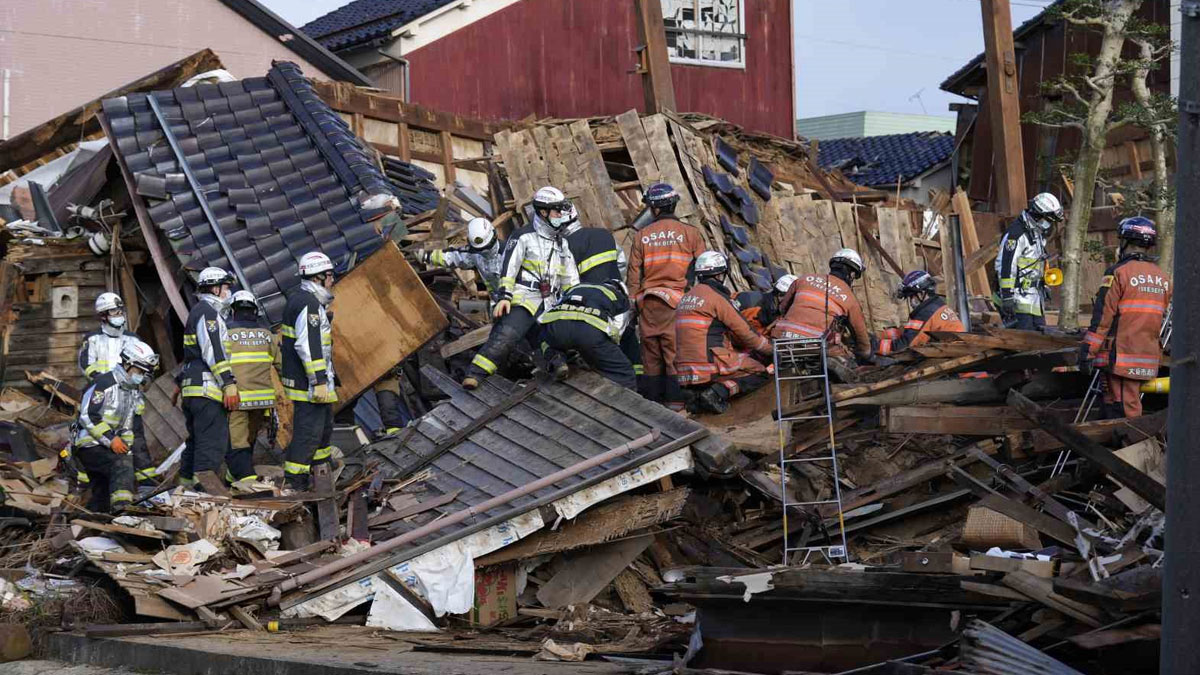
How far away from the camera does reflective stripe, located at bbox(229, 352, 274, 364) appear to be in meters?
12.5

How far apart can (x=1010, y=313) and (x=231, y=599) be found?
821 centimetres

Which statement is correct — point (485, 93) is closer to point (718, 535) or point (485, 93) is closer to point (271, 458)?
point (271, 458)

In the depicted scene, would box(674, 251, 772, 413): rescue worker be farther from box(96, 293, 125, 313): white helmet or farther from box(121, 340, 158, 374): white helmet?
box(96, 293, 125, 313): white helmet

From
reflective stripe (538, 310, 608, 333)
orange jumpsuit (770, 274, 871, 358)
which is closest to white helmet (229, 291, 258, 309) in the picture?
reflective stripe (538, 310, 608, 333)

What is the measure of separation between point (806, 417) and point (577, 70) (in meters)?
16.6

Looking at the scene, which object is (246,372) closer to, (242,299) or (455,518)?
(242,299)

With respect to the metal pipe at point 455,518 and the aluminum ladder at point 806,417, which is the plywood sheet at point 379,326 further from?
the aluminum ladder at point 806,417

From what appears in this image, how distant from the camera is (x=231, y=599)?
30.9ft

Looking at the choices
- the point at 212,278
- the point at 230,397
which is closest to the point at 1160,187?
the point at 212,278

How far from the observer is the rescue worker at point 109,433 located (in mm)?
12117

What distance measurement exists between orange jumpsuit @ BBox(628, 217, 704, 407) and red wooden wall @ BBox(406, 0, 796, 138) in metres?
13.2

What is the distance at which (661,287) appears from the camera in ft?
41.6

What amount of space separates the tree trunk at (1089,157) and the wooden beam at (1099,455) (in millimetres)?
9993

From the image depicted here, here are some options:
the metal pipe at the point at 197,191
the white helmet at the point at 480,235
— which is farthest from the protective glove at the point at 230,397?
the white helmet at the point at 480,235
